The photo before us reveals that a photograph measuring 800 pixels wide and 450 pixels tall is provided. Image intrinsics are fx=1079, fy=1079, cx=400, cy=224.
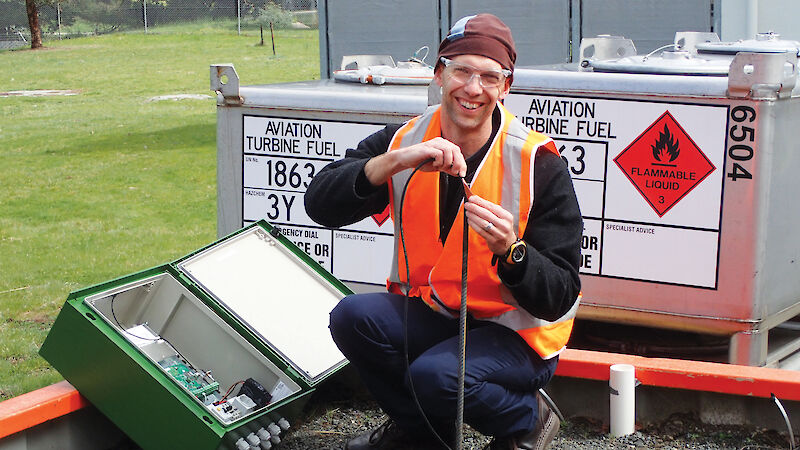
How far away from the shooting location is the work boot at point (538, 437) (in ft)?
11.0

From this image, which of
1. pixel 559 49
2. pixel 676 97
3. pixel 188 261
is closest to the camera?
pixel 188 261

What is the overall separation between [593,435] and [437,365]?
3.43ft

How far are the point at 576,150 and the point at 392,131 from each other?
1174mm

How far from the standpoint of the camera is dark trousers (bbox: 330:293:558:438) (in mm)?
3172

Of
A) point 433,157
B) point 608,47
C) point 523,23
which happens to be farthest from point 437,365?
point 523,23

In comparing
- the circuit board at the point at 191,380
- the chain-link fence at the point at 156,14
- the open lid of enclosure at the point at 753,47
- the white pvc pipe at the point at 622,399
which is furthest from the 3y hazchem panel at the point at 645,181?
the chain-link fence at the point at 156,14

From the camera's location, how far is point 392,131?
11.7 ft

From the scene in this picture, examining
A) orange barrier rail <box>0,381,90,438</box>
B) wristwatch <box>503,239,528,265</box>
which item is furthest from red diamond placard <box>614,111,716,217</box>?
orange barrier rail <box>0,381,90,438</box>

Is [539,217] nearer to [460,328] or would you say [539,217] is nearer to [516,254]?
[516,254]

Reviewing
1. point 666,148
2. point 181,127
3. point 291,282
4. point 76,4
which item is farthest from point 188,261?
point 76,4

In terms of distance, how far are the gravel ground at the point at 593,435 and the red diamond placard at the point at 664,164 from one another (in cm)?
91

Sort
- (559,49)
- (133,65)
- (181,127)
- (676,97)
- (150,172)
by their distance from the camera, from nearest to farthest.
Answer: (676,97) < (559,49) < (150,172) < (181,127) < (133,65)

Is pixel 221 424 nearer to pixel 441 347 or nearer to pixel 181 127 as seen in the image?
pixel 441 347

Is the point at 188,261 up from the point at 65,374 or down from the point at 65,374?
up
